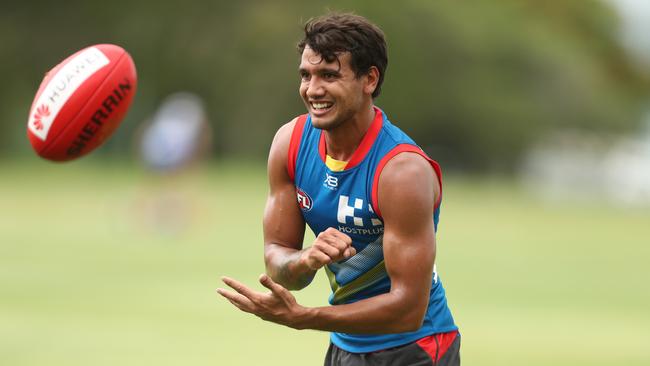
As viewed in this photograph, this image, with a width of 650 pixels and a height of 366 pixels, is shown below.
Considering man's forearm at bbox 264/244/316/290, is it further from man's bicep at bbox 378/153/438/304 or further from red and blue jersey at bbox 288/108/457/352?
man's bicep at bbox 378/153/438/304

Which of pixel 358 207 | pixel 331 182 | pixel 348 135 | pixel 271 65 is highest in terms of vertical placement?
pixel 271 65

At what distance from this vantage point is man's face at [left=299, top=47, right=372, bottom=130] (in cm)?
571

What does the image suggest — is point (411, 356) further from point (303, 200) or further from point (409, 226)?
point (303, 200)

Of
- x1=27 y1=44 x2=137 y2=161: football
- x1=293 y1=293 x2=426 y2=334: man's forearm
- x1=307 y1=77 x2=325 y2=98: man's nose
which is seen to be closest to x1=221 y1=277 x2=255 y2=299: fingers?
x1=293 y1=293 x2=426 y2=334: man's forearm

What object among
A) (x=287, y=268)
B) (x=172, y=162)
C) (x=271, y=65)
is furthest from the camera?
(x=271, y=65)

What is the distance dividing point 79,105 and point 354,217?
8.35ft

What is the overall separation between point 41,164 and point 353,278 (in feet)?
113

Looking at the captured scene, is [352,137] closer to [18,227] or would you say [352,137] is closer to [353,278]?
[353,278]

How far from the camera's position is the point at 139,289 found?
14805 mm

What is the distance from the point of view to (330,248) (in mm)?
5340

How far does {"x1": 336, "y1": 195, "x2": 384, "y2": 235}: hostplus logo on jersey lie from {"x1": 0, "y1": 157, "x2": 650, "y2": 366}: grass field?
490 centimetres

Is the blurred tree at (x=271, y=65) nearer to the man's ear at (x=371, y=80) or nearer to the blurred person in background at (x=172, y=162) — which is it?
the blurred person in background at (x=172, y=162)

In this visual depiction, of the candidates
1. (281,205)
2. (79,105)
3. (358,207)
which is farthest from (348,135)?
(79,105)

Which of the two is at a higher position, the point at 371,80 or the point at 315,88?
the point at 371,80
